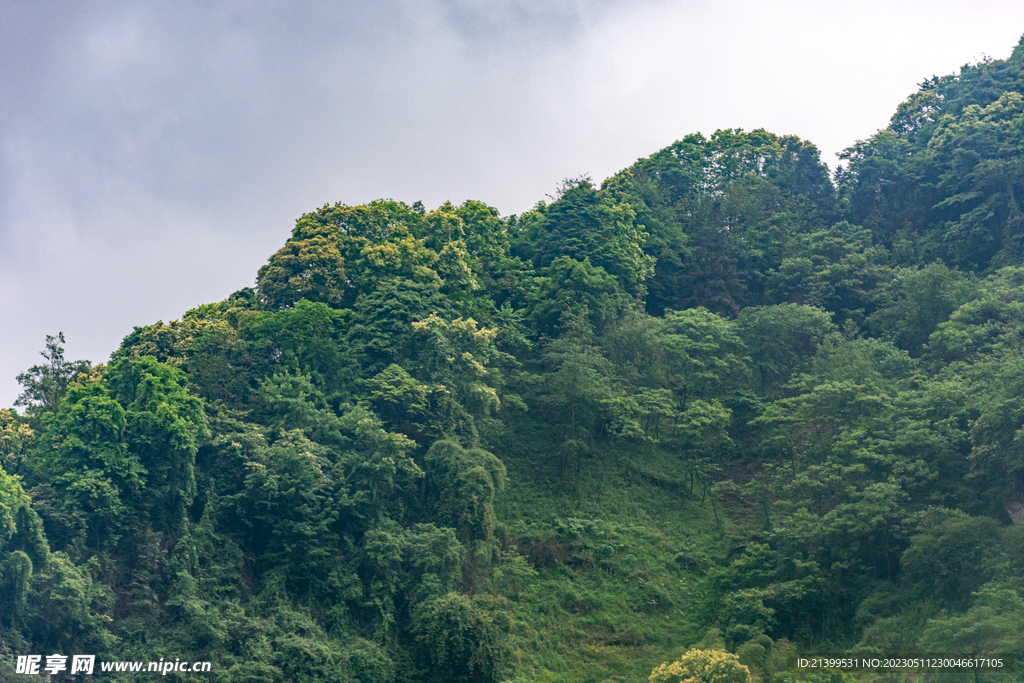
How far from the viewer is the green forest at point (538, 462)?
19672 millimetres

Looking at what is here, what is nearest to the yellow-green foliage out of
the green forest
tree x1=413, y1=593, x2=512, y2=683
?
the green forest

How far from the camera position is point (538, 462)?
26.7m

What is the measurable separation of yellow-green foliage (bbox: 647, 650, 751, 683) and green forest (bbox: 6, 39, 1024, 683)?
5cm

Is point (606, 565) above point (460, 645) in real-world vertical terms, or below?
above

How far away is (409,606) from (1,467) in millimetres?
8462

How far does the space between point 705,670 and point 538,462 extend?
10.2 meters

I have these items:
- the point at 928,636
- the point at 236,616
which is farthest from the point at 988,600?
the point at 236,616

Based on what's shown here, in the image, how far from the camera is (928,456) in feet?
73.0

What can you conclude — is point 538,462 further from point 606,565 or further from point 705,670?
point 705,670

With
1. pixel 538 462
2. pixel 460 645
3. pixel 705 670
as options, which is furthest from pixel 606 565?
pixel 705 670

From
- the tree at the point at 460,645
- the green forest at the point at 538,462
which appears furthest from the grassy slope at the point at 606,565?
the tree at the point at 460,645

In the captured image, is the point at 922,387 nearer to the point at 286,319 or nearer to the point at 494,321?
the point at 494,321

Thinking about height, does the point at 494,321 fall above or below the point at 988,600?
above

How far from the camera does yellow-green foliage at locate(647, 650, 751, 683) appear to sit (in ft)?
55.8
